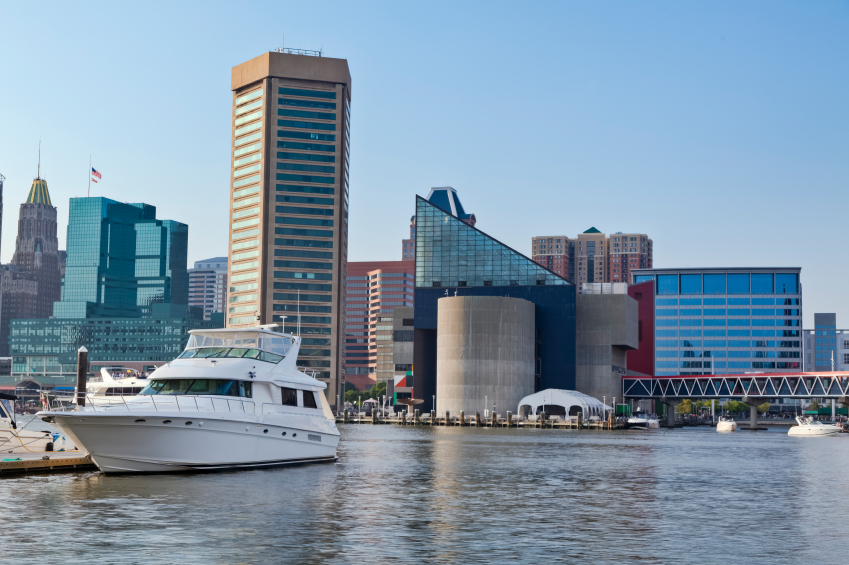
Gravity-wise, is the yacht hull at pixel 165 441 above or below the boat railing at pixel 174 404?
below

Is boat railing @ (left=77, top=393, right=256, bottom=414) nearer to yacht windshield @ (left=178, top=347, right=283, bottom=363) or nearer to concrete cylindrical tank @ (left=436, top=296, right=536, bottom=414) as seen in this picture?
yacht windshield @ (left=178, top=347, right=283, bottom=363)

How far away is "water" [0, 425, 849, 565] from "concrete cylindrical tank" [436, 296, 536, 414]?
94.7 m

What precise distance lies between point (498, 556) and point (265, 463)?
2055cm

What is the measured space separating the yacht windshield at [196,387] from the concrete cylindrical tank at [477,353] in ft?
346

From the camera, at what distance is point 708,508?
34438 mm

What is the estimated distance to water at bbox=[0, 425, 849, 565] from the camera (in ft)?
77.2

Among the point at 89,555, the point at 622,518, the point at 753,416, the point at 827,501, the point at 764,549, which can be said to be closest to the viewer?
the point at 89,555

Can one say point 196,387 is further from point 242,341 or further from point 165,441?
point 242,341

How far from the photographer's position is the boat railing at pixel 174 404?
3681 cm

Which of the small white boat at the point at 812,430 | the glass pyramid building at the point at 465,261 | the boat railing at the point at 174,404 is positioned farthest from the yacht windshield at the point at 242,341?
the glass pyramid building at the point at 465,261

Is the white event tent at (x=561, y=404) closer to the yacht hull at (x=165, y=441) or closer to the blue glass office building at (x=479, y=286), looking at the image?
the blue glass office building at (x=479, y=286)

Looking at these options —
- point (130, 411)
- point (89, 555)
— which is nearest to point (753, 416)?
point (130, 411)

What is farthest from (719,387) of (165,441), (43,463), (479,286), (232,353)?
(165,441)

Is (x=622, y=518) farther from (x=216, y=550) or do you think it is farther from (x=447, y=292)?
(x=447, y=292)
